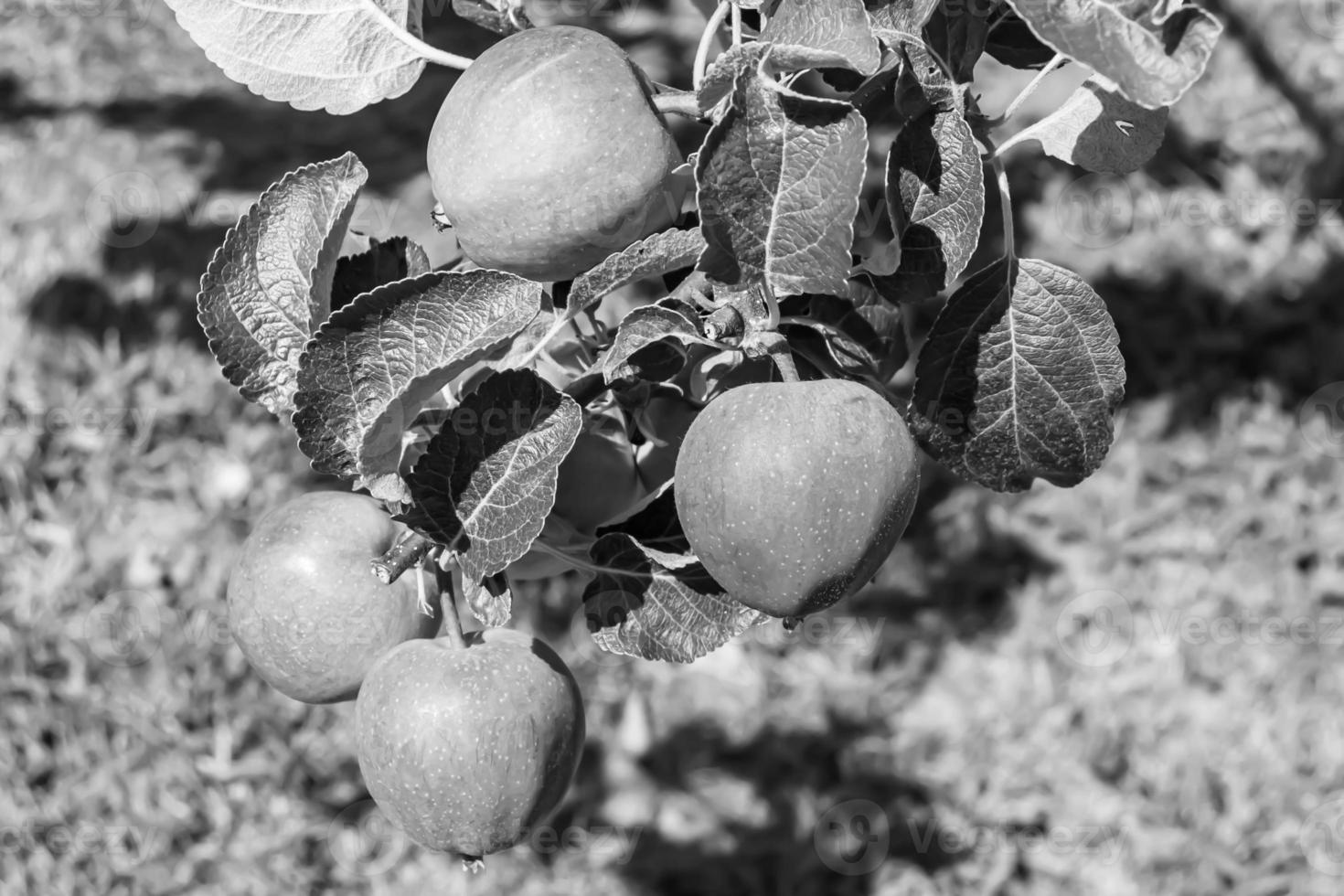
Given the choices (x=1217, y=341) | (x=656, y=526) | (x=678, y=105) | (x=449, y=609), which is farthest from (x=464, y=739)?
(x=1217, y=341)

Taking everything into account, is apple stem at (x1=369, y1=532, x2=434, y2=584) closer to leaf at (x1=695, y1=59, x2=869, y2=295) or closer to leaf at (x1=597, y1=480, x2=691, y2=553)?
leaf at (x1=597, y1=480, x2=691, y2=553)

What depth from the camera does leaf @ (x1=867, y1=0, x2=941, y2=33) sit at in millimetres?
723

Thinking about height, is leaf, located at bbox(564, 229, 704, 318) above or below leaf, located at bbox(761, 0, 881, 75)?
below

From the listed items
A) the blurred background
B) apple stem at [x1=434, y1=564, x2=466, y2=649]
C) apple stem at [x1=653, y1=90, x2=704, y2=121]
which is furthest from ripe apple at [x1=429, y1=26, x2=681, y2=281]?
the blurred background

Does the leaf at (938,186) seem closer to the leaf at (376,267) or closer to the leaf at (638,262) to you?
the leaf at (638,262)

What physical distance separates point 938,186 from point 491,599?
0.38m

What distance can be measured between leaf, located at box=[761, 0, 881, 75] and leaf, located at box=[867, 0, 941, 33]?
0.22 feet

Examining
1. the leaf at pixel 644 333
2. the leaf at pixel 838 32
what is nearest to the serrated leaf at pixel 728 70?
the leaf at pixel 838 32

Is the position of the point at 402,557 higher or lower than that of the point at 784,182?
lower

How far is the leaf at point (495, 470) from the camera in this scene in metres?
0.72

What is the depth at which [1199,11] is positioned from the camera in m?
0.60

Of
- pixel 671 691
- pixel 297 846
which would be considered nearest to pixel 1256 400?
pixel 671 691

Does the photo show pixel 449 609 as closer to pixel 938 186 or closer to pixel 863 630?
pixel 938 186

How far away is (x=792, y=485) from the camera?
71 centimetres
